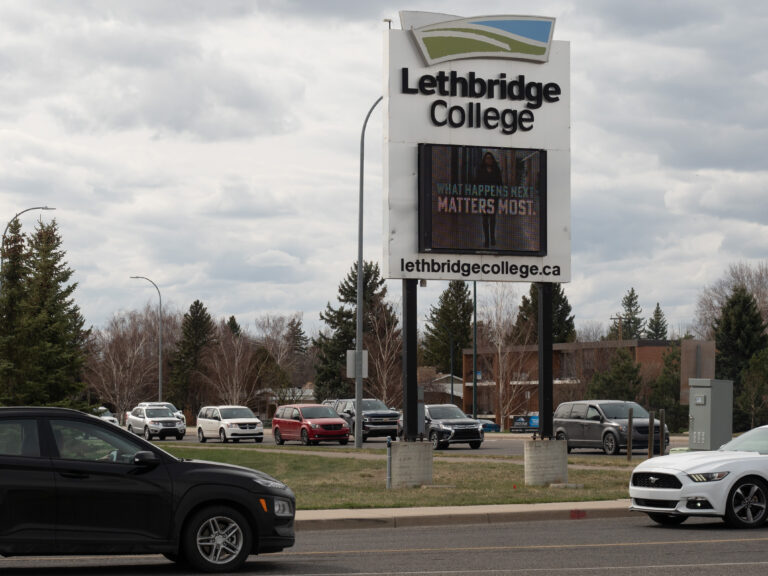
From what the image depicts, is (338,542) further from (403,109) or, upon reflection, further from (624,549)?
(403,109)

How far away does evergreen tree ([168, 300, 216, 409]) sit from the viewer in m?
112

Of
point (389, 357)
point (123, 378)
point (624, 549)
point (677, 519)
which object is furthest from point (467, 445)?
point (123, 378)

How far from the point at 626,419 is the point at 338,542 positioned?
22240 mm

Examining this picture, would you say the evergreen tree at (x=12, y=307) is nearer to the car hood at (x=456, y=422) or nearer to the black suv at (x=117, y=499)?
the car hood at (x=456, y=422)

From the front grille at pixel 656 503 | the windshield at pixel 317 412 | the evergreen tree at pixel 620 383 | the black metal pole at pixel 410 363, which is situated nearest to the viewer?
the front grille at pixel 656 503

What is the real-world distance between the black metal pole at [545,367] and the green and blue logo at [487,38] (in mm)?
4466

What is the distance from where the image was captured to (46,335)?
40.1 m

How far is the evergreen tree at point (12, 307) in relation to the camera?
38656 mm

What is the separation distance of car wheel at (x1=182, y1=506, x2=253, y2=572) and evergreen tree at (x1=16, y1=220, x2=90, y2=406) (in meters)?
29.0

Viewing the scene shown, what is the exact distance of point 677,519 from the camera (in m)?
15.8

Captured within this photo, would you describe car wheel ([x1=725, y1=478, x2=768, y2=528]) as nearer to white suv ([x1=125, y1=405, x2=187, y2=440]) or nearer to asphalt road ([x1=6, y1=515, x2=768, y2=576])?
asphalt road ([x1=6, y1=515, x2=768, y2=576])

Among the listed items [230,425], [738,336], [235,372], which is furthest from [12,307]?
[235,372]

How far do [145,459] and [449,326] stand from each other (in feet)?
375

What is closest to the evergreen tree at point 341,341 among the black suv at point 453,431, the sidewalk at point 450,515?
the black suv at point 453,431
